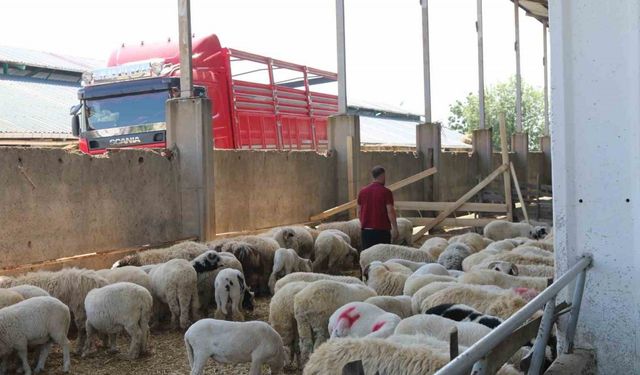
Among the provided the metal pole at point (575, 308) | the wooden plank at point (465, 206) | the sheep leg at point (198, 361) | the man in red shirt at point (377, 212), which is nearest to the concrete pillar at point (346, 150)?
the wooden plank at point (465, 206)

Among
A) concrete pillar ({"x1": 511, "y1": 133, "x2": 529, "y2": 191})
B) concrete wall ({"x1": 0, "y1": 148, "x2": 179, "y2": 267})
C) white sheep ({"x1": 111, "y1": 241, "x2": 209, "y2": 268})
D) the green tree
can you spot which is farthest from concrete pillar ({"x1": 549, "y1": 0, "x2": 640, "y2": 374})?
the green tree

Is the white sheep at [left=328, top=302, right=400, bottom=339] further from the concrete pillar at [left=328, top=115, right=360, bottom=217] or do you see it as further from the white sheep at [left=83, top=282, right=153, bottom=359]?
the concrete pillar at [left=328, top=115, right=360, bottom=217]

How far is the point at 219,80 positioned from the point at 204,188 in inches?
177

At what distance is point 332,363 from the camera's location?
367cm

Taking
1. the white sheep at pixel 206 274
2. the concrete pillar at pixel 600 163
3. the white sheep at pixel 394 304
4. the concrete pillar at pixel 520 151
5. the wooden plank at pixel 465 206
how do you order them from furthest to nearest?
the concrete pillar at pixel 520 151 → the wooden plank at pixel 465 206 → the white sheep at pixel 206 274 → the white sheep at pixel 394 304 → the concrete pillar at pixel 600 163

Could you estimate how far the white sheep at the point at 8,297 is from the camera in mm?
6211

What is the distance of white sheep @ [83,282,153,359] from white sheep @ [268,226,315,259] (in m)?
3.98

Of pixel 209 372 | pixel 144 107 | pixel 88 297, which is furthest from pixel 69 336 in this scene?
pixel 144 107

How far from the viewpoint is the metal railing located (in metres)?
2.23

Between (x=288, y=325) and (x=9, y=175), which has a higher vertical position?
(x=9, y=175)

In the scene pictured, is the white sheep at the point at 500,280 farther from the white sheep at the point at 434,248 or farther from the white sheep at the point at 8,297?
the white sheep at the point at 8,297

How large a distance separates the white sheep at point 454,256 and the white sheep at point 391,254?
0.77 feet

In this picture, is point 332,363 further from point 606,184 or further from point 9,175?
point 9,175

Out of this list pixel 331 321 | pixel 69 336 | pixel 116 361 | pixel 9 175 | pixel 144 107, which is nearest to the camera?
pixel 331 321
